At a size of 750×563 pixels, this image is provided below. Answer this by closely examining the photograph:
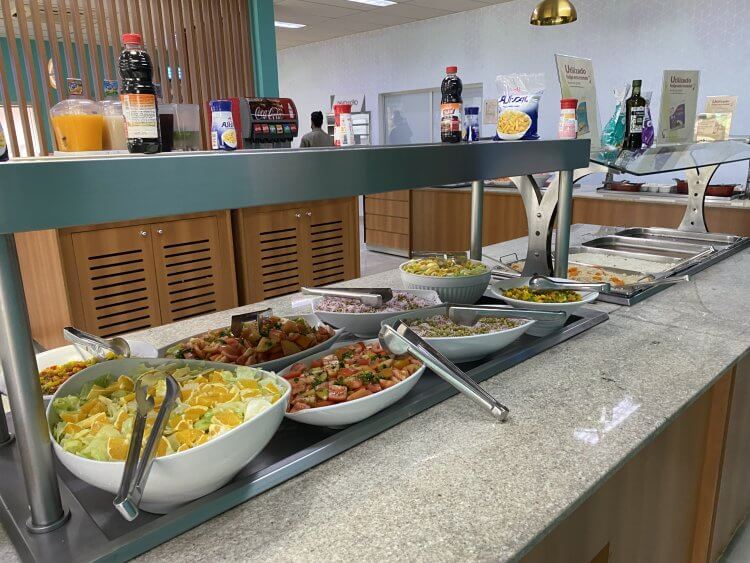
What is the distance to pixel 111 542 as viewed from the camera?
2.20ft

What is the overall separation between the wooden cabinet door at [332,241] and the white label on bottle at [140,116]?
312 centimetres

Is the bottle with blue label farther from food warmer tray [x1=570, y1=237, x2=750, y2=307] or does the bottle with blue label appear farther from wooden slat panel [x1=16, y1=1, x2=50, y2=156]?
wooden slat panel [x1=16, y1=1, x2=50, y2=156]

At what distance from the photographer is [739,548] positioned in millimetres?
1734

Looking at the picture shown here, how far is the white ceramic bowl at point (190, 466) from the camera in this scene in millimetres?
672

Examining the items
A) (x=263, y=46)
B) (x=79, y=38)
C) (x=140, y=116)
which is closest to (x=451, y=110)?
(x=140, y=116)

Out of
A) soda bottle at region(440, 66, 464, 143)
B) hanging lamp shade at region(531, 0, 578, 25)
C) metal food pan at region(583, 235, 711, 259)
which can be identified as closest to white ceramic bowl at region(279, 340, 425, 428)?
soda bottle at region(440, 66, 464, 143)

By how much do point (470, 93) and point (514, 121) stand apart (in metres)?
6.02

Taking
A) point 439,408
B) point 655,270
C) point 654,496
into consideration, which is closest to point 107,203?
point 439,408

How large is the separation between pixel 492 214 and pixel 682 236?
2.49 m

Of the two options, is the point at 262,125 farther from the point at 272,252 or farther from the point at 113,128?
the point at 272,252

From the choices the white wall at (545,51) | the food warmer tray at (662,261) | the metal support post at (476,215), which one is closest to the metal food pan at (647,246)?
the food warmer tray at (662,261)

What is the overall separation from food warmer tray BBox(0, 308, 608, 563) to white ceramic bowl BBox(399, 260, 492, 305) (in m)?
0.45

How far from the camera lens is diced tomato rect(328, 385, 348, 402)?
0.91 meters

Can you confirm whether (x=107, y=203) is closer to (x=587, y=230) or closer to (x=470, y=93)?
(x=587, y=230)
